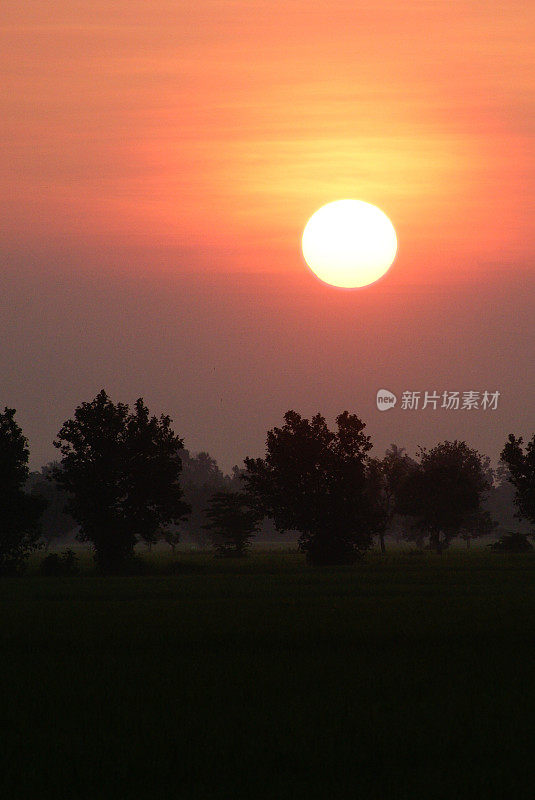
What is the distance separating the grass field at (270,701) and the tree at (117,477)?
1883 inches

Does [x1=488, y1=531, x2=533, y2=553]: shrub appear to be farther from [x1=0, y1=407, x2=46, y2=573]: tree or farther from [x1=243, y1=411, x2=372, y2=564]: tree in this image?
[x1=0, y1=407, x2=46, y2=573]: tree

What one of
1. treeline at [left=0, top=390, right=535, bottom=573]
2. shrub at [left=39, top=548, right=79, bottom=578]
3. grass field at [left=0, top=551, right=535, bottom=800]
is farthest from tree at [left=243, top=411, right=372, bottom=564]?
grass field at [left=0, top=551, right=535, bottom=800]

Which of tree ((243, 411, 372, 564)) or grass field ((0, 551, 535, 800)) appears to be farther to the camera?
tree ((243, 411, 372, 564))

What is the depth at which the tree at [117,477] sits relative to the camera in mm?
103812

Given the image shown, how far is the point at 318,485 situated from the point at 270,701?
87793 millimetres

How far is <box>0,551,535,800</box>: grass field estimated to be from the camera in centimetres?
2053

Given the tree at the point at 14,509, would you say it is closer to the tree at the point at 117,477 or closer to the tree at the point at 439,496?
the tree at the point at 117,477

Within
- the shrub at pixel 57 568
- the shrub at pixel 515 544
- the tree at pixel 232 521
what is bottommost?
the shrub at pixel 57 568

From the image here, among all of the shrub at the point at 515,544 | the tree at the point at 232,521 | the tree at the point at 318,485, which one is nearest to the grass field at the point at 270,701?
the tree at the point at 318,485

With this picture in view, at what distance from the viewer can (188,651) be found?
37.9m

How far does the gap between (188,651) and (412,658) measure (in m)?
7.45

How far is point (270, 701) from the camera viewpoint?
28047 mm

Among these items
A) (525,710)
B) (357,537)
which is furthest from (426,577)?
(525,710)

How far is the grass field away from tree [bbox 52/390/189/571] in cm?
4782
